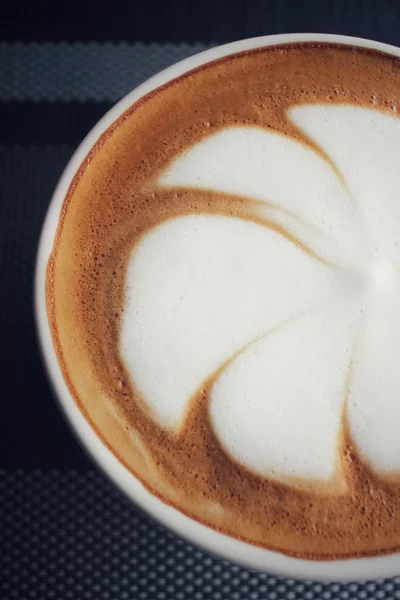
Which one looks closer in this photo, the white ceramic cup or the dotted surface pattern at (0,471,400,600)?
the white ceramic cup

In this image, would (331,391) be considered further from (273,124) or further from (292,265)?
(273,124)

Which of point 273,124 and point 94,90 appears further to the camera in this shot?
point 94,90

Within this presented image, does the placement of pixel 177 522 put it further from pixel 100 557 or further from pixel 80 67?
pixel 80 67

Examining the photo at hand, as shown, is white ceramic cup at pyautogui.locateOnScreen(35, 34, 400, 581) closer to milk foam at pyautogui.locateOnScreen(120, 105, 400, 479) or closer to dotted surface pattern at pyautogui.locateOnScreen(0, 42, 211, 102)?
milk foam at pyautogui.locateOnScreen(120, 105, 400, 479)

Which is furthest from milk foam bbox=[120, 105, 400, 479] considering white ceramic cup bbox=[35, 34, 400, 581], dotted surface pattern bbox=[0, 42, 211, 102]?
dotted surface pattern bbox=[0, 42, 211, 102]

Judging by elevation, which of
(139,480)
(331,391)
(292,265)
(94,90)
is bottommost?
(139,480)

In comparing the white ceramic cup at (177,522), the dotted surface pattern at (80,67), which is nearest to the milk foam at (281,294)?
the white ceramic cup at (177,522)

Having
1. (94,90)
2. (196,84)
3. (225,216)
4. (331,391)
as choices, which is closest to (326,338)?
(331,391)

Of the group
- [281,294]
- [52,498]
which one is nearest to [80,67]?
[281,294]
